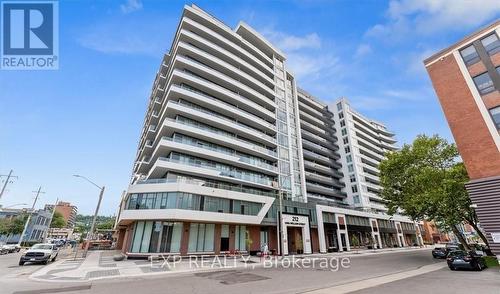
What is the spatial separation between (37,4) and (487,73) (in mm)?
39570

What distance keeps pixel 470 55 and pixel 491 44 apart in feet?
5.55

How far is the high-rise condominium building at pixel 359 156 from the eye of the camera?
65312 mm

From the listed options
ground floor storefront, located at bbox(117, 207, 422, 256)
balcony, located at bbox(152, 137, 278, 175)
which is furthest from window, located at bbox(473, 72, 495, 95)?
balcony, located at bbox(152, 137, 278, 175)

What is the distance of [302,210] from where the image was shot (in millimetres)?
43688

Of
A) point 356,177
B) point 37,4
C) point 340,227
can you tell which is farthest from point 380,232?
point 37,4

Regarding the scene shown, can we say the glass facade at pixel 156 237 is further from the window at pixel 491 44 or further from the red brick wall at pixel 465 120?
the window at pixel 491 44

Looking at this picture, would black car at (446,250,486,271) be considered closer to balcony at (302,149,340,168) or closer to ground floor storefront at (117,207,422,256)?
ground floor storefront at (117,207,422,256)

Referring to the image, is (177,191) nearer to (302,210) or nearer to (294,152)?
(302,210)

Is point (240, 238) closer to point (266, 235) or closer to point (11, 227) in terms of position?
point (266, 235)

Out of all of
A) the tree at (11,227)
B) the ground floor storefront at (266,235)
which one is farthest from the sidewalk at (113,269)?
the tree at (11,227)

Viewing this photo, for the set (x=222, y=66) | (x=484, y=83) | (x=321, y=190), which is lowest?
(x=321, y=190)

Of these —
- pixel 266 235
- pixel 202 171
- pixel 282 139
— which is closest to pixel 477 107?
pixel 282 139

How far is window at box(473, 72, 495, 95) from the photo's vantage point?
912 inches

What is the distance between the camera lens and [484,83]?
77.5ft
